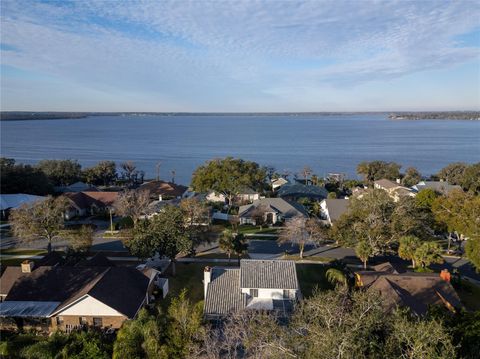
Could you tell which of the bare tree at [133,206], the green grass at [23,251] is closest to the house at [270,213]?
the bare tree at [133,206]

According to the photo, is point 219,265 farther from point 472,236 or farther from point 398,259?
point 472,236

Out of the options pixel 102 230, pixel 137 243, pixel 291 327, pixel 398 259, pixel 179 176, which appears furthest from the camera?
pixel 179 176

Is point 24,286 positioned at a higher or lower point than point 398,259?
higher

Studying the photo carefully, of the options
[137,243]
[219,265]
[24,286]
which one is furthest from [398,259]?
[24,286]

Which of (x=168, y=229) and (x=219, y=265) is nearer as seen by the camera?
(x=168, y=229)

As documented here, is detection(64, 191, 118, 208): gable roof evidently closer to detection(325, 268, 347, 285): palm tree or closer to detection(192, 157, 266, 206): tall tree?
detection(192, 157, 266, 206): tall tree

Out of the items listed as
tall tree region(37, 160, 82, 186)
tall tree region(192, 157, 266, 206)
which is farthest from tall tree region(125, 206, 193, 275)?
tall tree region(37, 160, 82, 186)

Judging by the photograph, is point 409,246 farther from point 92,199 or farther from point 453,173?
point 453,173
